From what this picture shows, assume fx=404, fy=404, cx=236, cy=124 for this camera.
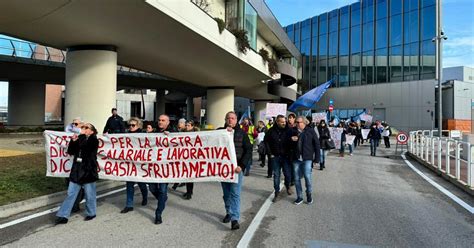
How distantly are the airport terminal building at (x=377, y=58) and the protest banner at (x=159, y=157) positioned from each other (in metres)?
40.6

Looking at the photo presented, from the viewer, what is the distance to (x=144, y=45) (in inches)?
699

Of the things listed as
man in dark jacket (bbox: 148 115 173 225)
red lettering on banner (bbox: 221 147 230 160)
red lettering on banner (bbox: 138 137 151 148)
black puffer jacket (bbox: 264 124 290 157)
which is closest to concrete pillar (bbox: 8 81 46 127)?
red lettering on banner (bbox: 138 137 151 148)

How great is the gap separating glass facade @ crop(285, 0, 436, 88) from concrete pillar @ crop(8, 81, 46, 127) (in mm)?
38098

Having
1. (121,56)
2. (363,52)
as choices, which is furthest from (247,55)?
(363,52)

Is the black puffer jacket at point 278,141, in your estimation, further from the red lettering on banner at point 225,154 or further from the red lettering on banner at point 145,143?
the red lettering on banner at point 145,143

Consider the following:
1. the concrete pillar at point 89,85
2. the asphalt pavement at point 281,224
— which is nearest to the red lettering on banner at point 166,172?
the asphalt pavement at point 281,224

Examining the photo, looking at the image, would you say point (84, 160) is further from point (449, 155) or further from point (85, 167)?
point (449, 155)

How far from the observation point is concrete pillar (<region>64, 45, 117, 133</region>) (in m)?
16.1

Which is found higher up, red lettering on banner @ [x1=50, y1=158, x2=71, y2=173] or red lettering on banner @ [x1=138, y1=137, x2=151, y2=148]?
red lettering on banner @ [x1=138, y1=137, x2=151, y2=148]

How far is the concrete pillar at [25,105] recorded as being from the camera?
34.4 meters

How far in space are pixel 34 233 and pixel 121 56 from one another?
610 inches

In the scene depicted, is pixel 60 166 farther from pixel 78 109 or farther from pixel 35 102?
pixel 35 102

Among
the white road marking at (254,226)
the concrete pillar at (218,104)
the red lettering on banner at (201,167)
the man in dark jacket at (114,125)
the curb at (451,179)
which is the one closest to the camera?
the white road marking at (254,226)

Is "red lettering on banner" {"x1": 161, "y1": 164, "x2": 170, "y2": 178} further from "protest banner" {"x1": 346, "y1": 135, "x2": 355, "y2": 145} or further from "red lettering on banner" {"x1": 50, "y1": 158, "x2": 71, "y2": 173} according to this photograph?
"protest banner" {"x1": 346, "y1": 135, "x2": 355, "y2": 145}
